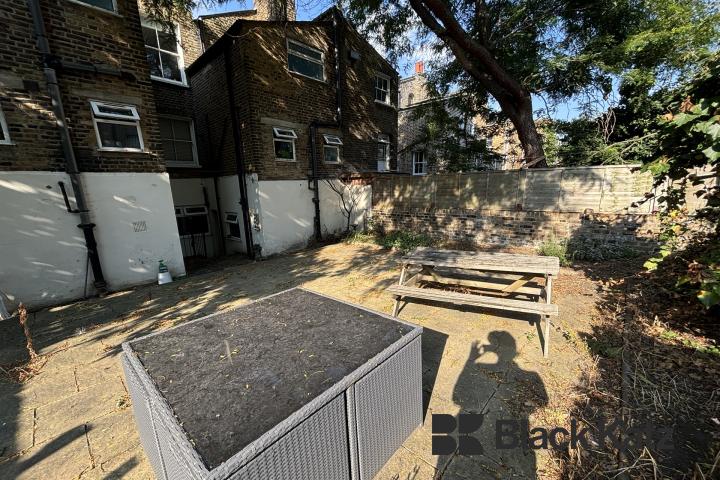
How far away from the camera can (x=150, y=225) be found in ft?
21.2

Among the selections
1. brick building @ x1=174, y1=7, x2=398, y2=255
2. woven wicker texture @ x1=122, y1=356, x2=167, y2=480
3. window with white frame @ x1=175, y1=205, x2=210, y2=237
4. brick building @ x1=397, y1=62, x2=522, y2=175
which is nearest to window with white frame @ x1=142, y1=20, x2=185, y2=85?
brick building @ x1=174, y1=7, x2=398, y2=255

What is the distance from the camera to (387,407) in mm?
1987

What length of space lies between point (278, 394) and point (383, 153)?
13054 mm

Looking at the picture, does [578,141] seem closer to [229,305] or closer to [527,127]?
[527,127]

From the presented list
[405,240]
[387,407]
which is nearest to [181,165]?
[405,240]

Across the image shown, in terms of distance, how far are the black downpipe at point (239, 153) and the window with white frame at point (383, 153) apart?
20.9 ft

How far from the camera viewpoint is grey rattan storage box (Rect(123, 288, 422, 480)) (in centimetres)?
129

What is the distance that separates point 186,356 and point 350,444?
120 centimetres

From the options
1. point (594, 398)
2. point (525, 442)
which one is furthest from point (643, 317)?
point (525, 442)

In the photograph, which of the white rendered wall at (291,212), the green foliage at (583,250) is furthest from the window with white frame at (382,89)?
the green foliage at (583,250)

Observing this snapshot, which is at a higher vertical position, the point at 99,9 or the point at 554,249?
the point at 99,9

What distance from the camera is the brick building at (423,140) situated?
13.3 meters

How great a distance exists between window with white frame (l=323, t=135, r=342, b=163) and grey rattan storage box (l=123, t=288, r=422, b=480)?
8762 millimetres

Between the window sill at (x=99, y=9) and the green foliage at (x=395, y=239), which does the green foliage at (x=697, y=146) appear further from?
the window sill at (x=99, y=9)
